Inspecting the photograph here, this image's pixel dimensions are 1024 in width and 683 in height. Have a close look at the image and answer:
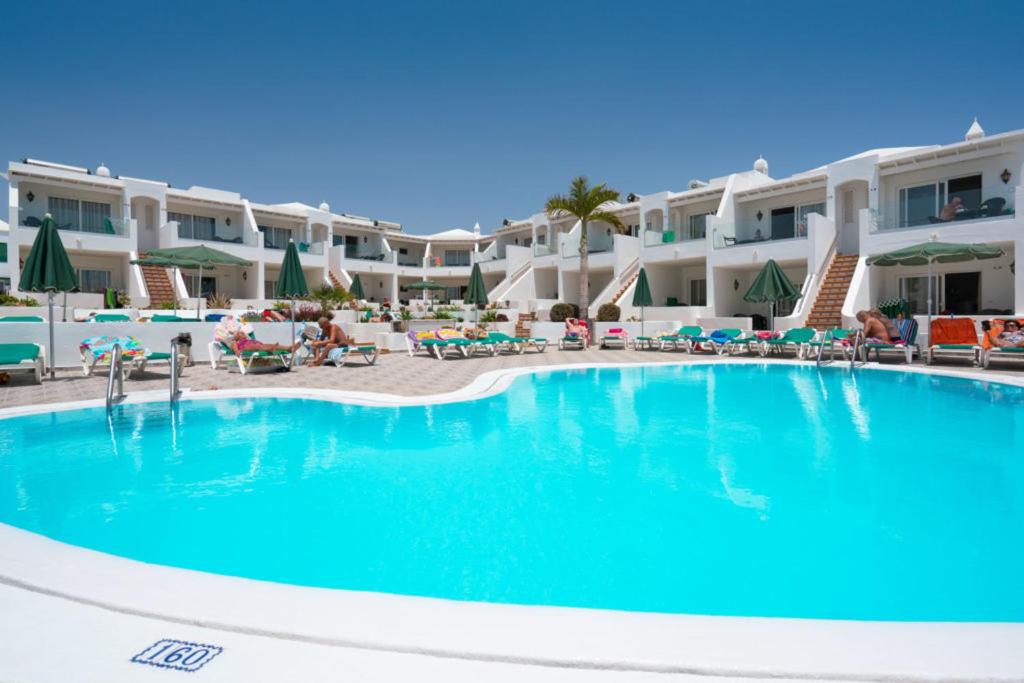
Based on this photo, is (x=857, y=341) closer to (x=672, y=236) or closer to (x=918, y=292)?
(x=918, y=292)

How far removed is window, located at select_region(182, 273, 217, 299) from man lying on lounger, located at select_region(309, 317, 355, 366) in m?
17.6

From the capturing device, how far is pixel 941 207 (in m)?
18.7

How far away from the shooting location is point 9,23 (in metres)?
13.7

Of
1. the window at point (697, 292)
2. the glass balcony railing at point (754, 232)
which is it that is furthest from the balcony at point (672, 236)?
the window at point (697, 292)

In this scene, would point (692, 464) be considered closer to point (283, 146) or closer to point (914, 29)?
point (914, 29)

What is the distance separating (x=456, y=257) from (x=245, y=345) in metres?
34.3

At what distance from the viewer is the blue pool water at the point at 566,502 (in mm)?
3277

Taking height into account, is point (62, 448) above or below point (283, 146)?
below

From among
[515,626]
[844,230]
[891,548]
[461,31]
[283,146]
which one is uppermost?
[461,31]

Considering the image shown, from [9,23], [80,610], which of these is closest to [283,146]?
[9,23]

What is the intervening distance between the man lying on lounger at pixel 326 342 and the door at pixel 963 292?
21.1 meters

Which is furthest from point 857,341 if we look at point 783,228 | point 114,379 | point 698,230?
point 114,379

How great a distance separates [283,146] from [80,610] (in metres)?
22.2

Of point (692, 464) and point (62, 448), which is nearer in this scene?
point (692, 464)
